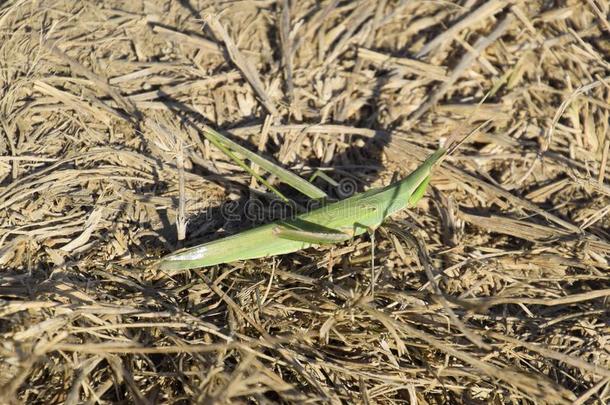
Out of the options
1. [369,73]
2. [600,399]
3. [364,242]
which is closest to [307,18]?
[369,73]

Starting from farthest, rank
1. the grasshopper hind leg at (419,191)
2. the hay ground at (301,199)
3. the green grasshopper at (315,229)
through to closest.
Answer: the grasshopper hind leg at (419,191) → the green grasshopper at (315,229) → the hay ground at (301,199)

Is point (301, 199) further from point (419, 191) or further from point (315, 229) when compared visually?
point (419, 191)

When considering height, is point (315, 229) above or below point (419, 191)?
below

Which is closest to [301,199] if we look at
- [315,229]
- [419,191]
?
[315,229]

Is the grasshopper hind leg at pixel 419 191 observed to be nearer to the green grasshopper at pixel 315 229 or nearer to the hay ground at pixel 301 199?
the green grasshopper at pixel 315 229

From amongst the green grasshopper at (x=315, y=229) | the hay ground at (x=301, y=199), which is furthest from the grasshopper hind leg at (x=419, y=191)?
the hay ground at (x=301, y=199)

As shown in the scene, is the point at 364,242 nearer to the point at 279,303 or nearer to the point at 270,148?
the point at 279,303
